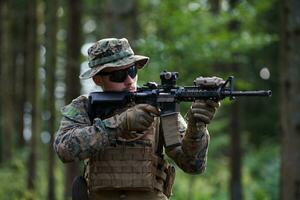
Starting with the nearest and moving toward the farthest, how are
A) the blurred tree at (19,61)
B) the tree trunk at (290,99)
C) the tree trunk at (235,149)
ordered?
the tree trunk at (290,99) → the tree trunk at (235,149) → the blurred tree at (19,61)

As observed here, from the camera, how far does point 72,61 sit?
1431cm

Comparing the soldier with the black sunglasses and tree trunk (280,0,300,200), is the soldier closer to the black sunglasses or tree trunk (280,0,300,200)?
the black sunglasses

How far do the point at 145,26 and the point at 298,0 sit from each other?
20.8m

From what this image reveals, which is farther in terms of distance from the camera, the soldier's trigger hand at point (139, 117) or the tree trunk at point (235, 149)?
the tree trunk at point (235, 149)

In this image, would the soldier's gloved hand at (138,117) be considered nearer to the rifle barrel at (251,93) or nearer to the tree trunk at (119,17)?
the rifle barrel at (251,93)

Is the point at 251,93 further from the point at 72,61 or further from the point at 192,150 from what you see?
the point at 72,61

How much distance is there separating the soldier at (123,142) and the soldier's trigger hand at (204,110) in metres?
0.04

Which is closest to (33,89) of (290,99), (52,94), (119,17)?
(52,94)

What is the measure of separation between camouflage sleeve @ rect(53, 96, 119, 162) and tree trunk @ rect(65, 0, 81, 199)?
867 cm

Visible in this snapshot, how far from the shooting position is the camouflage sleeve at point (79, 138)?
4.83 meters

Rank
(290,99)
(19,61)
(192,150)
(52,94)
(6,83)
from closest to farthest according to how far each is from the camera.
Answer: (192,150) < (290,99) < (52,94) < (6,83) < (19,61)

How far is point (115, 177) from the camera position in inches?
197

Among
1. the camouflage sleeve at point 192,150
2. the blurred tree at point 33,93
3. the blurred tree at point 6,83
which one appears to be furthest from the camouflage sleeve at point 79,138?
the blurred tree at point 6,83

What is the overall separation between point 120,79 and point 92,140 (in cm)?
47
